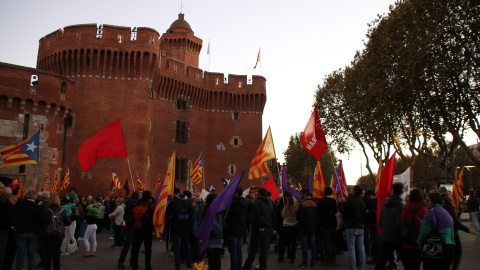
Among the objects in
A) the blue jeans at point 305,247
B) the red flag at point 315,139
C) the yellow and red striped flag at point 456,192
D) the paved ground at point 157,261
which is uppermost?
the red flag at point 315,139

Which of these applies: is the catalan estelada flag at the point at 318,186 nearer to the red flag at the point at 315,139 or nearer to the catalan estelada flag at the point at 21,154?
the red flag at the point at 315,139

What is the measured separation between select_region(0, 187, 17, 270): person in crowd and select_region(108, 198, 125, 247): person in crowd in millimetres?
3620

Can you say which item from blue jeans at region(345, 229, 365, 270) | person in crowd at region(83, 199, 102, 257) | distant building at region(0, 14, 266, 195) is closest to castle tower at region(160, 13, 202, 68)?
distant building at region(0, 14, 266, 195)

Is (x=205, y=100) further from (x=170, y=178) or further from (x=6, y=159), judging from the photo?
(x=170, y=178)

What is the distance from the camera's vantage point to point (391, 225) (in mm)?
6398

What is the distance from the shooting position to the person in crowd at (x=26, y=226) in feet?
24.6

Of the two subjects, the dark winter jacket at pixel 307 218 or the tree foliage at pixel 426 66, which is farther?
the tree foliage at pixel 426 66

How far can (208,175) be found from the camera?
38.9 metres

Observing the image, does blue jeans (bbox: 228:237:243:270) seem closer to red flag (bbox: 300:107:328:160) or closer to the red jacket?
the red jacket

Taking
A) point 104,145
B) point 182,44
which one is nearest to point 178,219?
point 104,145

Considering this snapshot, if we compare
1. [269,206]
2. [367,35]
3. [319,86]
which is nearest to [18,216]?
[269,206]

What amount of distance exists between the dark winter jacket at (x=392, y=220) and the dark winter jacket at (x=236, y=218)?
8.74 ft

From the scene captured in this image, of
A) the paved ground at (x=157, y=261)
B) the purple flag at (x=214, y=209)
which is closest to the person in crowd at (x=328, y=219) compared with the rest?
the paved ground at (x=157, y=261)

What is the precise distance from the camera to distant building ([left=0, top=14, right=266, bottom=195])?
25.4 meters
